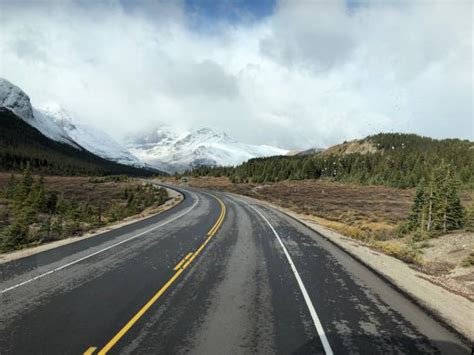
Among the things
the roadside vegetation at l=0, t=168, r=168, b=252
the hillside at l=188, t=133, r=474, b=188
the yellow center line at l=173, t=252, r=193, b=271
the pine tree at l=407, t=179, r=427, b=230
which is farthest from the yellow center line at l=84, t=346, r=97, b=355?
the hillside at l=188, t=133, r=474, b=188

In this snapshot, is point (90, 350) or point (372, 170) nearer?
point (90, 350)

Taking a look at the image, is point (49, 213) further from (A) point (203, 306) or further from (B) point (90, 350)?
(B) point (90, 350)

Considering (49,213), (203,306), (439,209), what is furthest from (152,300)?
(49,213)

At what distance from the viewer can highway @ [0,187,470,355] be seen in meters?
6.68

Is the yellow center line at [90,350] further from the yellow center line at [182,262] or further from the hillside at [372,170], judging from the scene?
the hillside at [372,170]

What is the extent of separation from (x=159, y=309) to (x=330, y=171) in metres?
143

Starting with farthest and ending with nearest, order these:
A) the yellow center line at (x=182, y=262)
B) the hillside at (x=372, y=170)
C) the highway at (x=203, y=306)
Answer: the hillside at (x=372, y=170), the yellow center line at (x=182, y=262), the highway at (x=203, y=306)

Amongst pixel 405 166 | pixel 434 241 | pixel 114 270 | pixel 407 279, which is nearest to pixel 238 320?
pixel 114 270

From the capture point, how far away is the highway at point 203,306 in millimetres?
6684

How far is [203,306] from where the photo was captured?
852 cm

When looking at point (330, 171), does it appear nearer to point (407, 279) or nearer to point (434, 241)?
point (434, 241)

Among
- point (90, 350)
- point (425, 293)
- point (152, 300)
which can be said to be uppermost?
point (425, 293)

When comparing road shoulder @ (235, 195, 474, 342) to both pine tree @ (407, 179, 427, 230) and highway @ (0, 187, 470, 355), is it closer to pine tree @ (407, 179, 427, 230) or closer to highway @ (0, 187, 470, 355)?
highway @ (0, 187, 470, 355)

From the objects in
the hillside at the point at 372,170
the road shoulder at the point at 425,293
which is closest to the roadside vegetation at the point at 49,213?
the road shoulder at the point at 425,293
